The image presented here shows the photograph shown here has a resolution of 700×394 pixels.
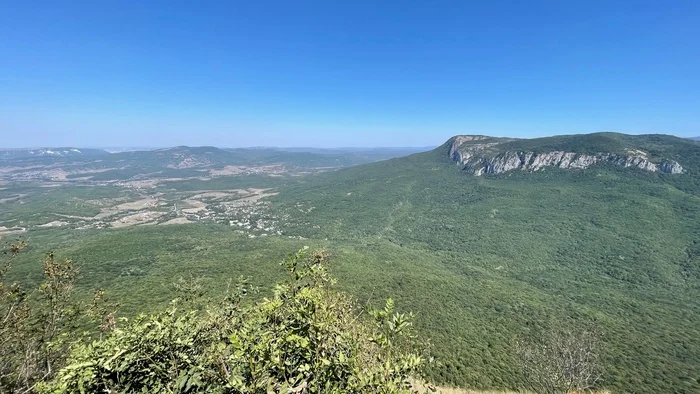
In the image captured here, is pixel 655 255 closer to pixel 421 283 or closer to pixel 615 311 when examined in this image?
pixel 615 311

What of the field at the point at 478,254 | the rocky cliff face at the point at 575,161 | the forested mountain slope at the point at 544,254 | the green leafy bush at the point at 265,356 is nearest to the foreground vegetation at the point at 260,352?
the green leafy bush at the point at 265,356

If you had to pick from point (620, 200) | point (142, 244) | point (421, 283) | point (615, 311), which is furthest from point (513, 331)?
point (620, 200)

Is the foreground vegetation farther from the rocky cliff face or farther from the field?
the rocky cliff face

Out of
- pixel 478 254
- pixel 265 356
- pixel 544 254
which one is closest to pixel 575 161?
pixel 544 254

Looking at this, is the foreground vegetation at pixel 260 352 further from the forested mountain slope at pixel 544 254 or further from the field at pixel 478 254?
the forested mountain slope at pixel 544 254

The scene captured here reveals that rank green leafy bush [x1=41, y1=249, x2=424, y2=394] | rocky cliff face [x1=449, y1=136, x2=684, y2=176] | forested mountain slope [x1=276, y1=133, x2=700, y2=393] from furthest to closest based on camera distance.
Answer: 1. rocky cliff face [x1=449, y1=136, x2=684, y2=176]
2. forested mountain slope [x1=276, y1=133, x2=700, y2=393]
3. green leafy bush [x1=41, y1=249, x2=424, y2=394]

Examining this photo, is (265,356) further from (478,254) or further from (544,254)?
(544,254)

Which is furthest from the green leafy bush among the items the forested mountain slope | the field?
the forested mountain slope

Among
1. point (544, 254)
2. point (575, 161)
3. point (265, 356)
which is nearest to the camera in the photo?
point (265, 356)
